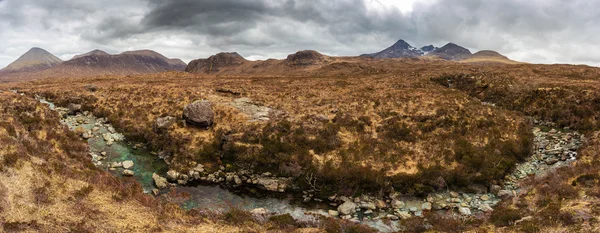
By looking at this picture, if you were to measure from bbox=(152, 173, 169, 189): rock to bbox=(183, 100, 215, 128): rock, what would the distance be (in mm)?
8496

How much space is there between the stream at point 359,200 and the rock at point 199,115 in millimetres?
5013

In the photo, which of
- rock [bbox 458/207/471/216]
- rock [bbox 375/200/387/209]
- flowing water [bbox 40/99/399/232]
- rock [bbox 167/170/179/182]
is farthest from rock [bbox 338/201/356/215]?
rock [bbox 167/170/179/182]

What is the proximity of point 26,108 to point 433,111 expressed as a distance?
43.2m

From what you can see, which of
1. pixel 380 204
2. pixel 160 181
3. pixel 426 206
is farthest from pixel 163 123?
pixel 426 206

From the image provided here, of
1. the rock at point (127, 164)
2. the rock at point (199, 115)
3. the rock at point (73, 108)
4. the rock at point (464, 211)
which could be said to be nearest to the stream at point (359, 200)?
the rock at point (464, 211)

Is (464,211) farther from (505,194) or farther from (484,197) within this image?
(505,194)

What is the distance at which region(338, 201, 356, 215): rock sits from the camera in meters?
19.0

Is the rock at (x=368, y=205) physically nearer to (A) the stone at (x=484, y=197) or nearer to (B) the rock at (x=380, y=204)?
(B) the rock at (x=380, y=204)

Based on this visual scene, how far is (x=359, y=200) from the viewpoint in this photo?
20750mm

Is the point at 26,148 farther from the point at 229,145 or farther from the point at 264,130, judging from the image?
the point at 264,130

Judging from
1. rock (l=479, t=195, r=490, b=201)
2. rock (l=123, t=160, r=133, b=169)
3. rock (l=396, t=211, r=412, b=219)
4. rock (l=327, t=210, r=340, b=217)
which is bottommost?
rock (l=327, t=210, r=340, b=217)

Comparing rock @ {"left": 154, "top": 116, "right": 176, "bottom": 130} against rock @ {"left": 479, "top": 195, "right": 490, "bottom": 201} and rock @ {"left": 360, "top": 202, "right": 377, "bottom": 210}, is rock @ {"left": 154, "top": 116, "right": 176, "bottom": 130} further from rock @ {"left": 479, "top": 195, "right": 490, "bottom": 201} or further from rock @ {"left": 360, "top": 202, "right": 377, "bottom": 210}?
rock @ {"left": 479, "top": 195, "right": 490, "bottom": 201}

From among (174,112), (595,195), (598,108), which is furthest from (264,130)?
(598,108)

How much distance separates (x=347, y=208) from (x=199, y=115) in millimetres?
18601
